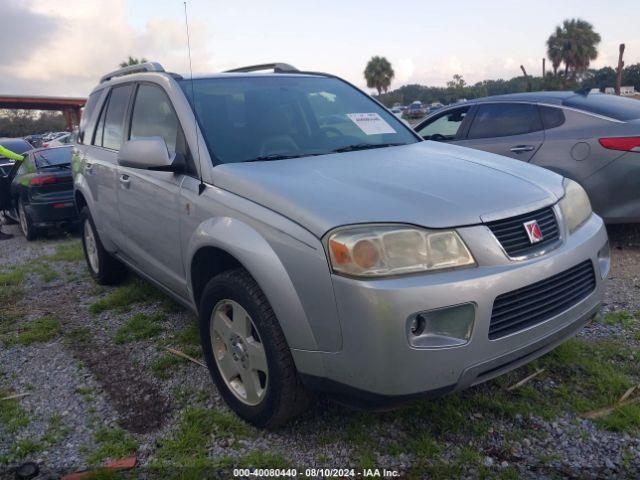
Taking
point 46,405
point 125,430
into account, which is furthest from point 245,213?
point 46,405

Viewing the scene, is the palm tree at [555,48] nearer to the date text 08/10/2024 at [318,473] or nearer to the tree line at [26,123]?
the date text 08/10/2024 at [318,473]

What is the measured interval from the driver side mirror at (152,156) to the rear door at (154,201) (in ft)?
0.21

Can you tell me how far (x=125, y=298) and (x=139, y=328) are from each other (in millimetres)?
707

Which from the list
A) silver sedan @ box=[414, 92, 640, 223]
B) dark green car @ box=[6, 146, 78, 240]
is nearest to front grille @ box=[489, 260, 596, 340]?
silver sedan @ box=[414, 92, 640, 223]

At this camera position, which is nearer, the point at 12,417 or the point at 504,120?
the point at 12,417

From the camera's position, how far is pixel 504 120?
568 centimetres

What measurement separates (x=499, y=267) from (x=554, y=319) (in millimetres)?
415

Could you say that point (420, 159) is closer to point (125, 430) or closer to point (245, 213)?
point (245, 213)

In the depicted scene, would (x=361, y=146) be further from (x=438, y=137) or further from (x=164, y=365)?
(x=438, y=137)

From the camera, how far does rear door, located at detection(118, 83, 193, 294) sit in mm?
3213

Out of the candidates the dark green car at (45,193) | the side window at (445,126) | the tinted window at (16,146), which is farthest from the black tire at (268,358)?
the tinted window at (16,146)

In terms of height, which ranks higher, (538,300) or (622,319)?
(538,300)

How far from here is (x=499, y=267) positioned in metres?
2.19

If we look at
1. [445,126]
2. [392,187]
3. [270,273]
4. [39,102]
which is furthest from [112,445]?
[39,102]
